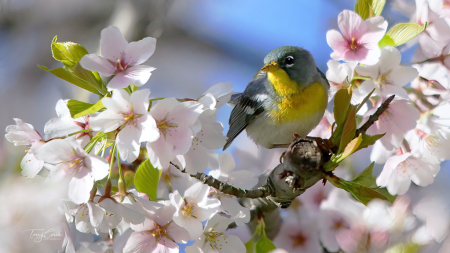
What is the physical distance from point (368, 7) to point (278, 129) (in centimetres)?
24

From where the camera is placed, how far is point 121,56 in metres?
0.35

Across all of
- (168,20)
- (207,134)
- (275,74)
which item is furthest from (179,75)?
(207,134)

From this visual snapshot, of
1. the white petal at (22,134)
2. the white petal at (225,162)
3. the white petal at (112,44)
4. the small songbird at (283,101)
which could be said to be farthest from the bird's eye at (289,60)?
the white petal at (22,134)

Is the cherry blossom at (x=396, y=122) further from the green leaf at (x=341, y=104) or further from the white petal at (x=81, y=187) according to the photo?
the white petal at (x=81, y=187)

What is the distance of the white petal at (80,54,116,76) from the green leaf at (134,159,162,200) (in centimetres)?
12

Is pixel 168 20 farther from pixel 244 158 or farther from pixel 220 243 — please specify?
pixel 220 243

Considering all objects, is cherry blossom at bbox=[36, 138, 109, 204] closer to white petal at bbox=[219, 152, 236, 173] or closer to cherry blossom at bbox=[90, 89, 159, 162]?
cherry blossom at bbox=[90, 89, 159, 162]

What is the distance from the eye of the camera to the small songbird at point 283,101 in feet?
1.77

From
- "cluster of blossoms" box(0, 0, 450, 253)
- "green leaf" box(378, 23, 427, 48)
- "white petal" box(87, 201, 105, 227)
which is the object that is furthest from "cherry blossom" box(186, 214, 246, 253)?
"green leaf" box(378, 23, 427, 48)

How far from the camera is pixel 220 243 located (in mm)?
429

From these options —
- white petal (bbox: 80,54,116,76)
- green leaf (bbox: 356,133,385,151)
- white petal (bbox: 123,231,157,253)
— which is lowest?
white petal (bbox: 123,231,157,253)

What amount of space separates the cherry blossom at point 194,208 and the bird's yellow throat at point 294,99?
221mm

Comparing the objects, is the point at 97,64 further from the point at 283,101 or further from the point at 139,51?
the point at 283,101

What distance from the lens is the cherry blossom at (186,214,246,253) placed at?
0.42m
